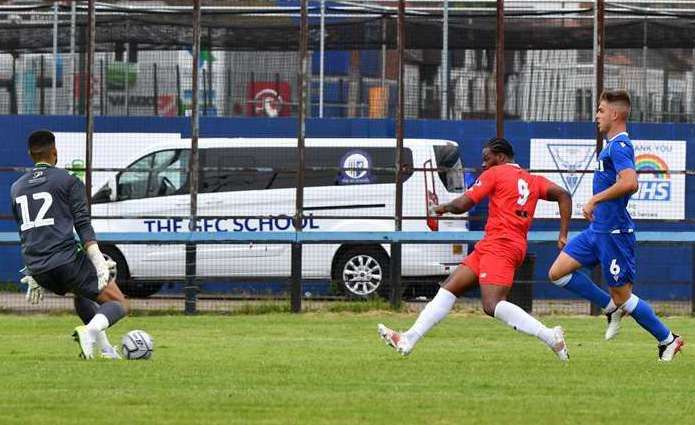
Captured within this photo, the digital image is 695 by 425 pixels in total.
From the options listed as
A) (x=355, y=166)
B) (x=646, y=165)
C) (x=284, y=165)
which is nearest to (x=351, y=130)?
(x=355, y=166)

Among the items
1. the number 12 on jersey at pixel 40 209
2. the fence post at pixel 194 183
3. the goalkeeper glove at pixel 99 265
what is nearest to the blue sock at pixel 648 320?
the goalkeeper glove at pixel 99 265

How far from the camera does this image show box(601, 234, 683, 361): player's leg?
12133 millimetres

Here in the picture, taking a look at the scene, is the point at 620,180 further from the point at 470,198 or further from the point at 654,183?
the point at 654,183

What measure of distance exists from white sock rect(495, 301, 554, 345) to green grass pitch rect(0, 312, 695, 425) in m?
0.24

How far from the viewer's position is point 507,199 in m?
11.9

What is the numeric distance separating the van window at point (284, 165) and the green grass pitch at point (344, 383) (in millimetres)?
6966

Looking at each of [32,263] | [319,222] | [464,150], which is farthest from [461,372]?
[464,150]

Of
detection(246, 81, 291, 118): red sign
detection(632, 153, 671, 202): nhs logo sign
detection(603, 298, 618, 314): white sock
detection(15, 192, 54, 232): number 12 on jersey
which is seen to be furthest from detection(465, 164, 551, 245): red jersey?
detection(246, 81, 291, 118): red sign

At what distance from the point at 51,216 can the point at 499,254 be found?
3357 mm

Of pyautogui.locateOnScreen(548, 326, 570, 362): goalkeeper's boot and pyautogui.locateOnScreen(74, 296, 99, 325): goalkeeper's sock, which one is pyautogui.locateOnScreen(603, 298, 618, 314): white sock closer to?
pyautogui.locateOnScreen(548, 326, 570, 362): goalkeeper's boot

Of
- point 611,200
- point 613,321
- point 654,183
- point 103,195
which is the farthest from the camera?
point 654,183

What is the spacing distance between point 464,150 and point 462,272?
12.5m

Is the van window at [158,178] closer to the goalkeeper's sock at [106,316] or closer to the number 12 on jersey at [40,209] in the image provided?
the number 12 on jersey at [40,209]

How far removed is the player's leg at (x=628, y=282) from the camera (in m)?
12.1
